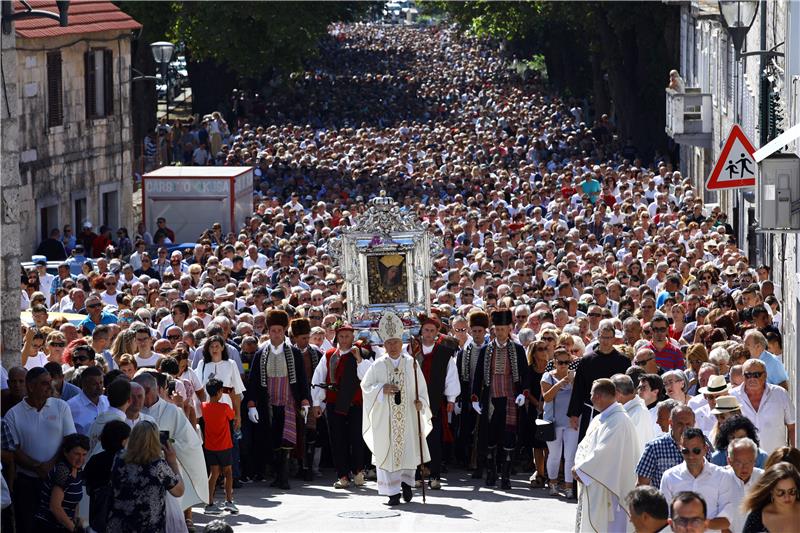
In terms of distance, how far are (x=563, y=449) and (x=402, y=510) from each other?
159 cm

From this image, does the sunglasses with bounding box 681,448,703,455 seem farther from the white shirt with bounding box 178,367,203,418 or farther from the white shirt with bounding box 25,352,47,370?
the white shirt with bounding box 25,352,47,370

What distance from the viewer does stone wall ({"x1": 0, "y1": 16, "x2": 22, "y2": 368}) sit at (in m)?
14.0

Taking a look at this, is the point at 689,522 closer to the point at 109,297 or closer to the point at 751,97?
the point at 109,297

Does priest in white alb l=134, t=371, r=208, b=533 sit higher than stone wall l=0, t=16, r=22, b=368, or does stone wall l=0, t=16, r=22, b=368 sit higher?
stone wall l=0, t=16, r=22, b=368

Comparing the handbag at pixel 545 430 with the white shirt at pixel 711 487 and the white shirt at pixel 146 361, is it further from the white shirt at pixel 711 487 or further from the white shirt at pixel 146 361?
the white shirt at pixel 711 487

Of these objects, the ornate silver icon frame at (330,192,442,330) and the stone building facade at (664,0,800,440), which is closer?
the stone building facade at (664,0,800,440)

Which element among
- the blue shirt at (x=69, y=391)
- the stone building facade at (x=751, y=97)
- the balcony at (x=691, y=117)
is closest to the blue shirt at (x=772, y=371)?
the stone building facade at (x=751, y=97)

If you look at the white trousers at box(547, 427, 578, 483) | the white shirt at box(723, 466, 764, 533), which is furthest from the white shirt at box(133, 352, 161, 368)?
the white shirt at box(723, 466, 764, 533)

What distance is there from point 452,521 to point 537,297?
6957 mm

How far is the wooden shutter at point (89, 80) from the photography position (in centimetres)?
3575

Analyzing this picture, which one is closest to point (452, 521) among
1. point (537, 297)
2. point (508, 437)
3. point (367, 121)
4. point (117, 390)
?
point (508, 437)

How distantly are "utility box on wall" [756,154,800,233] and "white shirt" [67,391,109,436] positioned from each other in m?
5.06

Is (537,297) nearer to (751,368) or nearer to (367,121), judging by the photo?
(751,368)

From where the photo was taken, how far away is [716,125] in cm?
3966
